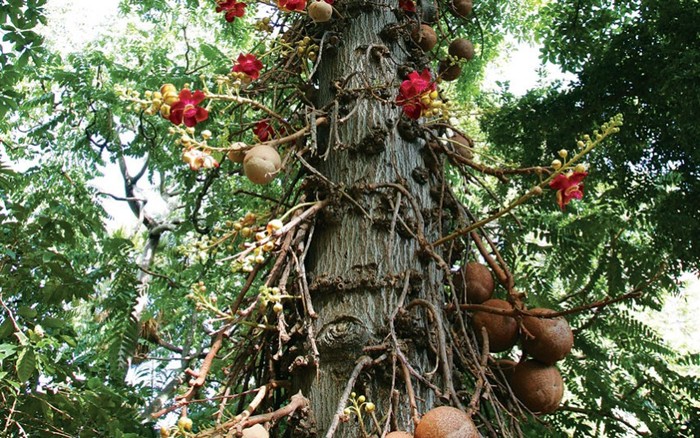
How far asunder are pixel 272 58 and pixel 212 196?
284 cm

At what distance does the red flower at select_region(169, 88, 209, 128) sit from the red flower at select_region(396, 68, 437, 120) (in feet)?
1.73

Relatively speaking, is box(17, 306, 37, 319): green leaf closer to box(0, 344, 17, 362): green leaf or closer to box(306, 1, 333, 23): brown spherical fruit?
box(0, 344, 17, 362): green leaf

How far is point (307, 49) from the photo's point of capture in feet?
6.46

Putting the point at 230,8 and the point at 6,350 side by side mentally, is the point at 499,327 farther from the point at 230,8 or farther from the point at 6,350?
the point at 6,350

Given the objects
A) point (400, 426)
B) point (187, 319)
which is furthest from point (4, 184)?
point (187, 319)

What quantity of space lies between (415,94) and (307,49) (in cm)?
48

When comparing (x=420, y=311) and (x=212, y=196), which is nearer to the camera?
(x=420, y=311)

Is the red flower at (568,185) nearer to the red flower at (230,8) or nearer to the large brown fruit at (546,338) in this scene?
the large brown fruit at (546,338)

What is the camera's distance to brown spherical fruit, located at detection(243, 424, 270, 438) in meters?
1.16

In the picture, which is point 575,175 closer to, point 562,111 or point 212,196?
point 562,111

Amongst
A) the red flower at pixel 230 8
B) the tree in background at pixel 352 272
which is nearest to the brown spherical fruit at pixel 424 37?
the tree in background at pixel 352 272

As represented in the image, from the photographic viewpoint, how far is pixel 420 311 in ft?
4.80

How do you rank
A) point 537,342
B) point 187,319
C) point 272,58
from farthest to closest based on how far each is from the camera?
1. point 187,319
2. point 272,58
3. point 537,342

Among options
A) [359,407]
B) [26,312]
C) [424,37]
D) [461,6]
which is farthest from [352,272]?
[26,312]
